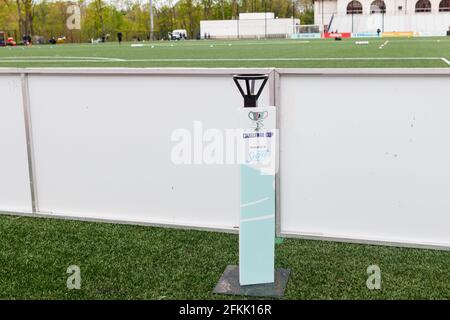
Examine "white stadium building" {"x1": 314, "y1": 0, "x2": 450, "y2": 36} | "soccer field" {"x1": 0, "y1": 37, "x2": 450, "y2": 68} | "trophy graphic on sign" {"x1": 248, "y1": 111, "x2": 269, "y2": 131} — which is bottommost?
"soccer field" {"x1": 0, "y1": 37, "x2": 450, "y2": 68}

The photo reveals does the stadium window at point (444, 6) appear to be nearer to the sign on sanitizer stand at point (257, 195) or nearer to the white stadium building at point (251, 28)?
the white stadium building at point (251, 28)

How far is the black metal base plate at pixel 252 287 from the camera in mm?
4238

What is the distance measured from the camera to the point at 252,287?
14.2ft

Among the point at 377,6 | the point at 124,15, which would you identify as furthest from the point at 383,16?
the point at 124,15

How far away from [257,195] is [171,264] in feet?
3.32

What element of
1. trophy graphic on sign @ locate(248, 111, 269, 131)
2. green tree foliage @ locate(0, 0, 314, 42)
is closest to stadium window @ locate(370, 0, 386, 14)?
green tree foliage @ locate(0, 0, 314, 42)

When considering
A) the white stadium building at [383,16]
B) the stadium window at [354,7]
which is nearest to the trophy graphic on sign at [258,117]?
the white stadium building at [383,16]

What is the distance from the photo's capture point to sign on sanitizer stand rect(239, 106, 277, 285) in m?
4.06

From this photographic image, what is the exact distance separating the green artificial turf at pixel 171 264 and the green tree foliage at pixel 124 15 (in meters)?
84.2

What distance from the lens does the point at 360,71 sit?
4742 millimetres

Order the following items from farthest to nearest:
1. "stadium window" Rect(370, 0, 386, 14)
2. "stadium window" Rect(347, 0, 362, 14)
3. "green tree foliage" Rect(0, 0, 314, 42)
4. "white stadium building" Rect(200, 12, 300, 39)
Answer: "stadium window" Rect(347, 0, 362, 14) → "stadium window" Rect(370, 0, 386, 14) → "green tree foliage" Rect(0, 0, 314, 42) → "white stadium building" Rect(200, 12, 300, 39)

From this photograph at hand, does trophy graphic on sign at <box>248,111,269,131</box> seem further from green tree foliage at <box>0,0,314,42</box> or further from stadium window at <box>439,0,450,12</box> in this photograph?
stadium window at <box>439,0,450,12</box>

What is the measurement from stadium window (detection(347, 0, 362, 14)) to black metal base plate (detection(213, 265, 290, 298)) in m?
93.0

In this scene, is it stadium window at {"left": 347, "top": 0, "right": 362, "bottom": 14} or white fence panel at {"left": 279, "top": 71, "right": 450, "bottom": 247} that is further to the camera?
stadium window at {"left": 347, "top": 0, "right": 362, "bottom": 14}
